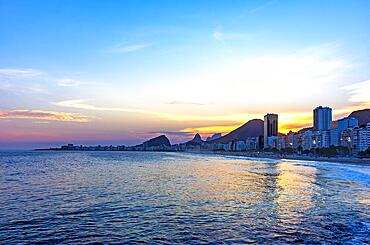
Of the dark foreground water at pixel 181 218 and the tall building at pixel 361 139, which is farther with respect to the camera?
the tall building at pixel 361 139

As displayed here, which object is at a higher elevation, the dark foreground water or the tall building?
the tall building

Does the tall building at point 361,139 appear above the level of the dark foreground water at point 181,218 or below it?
above

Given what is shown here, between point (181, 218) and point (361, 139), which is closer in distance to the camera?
point (181, 218)

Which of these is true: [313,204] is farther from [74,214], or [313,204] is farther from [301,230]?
[74,214]

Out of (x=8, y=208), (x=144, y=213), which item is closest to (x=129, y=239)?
(x=144, y=213)

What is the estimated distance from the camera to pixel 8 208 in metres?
18.7

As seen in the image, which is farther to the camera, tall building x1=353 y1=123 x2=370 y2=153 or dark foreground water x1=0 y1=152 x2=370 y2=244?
A: tall building x1=353 y1=123 x2=370 y2=153

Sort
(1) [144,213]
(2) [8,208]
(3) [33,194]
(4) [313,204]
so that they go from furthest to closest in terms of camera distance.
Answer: (3) [33,194] → (4) [313,204] → (2) [8,208] → (1) [144,213]

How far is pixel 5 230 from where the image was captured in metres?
13.8

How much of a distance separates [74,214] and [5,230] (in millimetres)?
3722

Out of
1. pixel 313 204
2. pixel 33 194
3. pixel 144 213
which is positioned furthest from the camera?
pixel 33 194

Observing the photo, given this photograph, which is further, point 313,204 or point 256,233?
point 313,204

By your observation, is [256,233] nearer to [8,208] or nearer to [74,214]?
[74,214]

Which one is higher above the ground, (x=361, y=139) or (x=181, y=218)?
(x=361, y=139)
